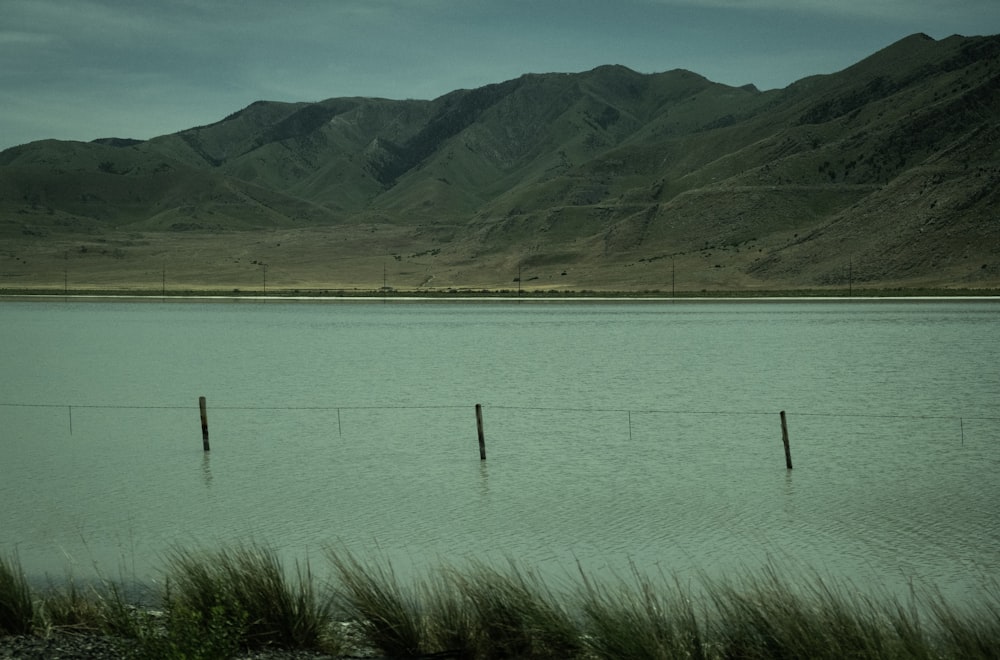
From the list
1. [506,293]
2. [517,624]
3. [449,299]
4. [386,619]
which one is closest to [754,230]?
[506,293]

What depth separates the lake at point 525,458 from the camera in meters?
15.4

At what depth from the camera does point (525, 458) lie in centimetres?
2330

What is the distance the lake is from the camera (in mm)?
15352

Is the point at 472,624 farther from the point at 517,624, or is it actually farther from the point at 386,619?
the point at 386,619

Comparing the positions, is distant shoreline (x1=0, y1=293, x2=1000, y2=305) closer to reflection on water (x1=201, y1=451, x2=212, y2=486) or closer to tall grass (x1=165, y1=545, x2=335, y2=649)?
reflection on water (x1=201, y1=451, x2=212, y2=486)

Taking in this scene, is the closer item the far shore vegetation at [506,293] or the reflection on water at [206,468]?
the reflection on water at [206,468]

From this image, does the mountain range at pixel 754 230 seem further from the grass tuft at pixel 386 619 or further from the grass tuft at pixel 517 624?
the grass tuft at pixel 386 619

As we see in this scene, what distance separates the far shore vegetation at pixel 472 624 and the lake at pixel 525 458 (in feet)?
10.8

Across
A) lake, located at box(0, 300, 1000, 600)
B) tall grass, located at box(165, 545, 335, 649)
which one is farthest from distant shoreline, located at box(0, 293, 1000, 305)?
tall grass, located at box(165, 545, 335, 649)

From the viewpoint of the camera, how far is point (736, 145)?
187000 millimetres

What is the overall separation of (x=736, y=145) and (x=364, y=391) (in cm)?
16005

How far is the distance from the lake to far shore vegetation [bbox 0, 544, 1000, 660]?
329 cm

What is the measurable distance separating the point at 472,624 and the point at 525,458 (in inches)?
530

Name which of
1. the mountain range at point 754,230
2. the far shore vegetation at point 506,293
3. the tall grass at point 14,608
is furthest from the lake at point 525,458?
the mountain range at point 754,230
